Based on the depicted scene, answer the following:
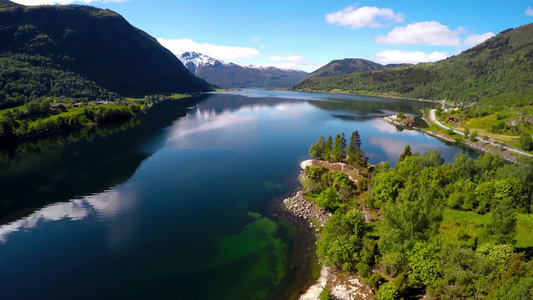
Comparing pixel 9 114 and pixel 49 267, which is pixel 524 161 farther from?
pixel 9 114

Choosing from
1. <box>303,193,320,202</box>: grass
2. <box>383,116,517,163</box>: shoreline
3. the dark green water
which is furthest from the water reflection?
<box>383,116,517,163</box>: shoreline

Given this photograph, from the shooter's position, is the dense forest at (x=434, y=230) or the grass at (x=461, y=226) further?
the grass at (x=461, y=226)

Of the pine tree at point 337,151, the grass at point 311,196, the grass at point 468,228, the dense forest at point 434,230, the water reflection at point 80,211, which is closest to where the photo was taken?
the dense forest at point 434,230

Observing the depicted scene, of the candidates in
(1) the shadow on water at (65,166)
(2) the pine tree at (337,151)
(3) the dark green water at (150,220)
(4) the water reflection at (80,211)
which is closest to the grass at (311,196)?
(3) the dark green water at (150,220)

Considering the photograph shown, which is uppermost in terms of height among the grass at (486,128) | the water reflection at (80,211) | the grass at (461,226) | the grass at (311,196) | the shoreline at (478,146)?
the grass at (486,128)

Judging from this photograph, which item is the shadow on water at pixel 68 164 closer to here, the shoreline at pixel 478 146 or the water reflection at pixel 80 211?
the water reflection at pixel 80 211

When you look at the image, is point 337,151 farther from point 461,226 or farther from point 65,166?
point 65,166

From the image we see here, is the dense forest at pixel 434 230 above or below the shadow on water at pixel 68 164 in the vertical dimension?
above
